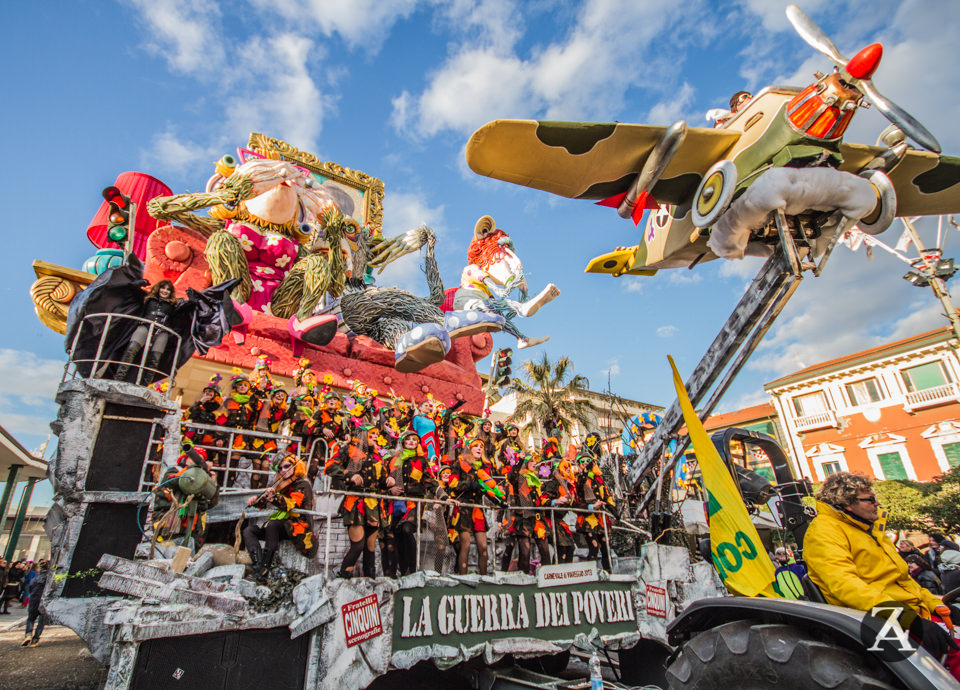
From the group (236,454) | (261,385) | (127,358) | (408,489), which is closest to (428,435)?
(408,489)

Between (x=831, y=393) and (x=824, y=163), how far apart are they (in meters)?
26.3

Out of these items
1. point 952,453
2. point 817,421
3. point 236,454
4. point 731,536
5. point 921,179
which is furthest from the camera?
point 817,421

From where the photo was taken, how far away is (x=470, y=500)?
6.65m

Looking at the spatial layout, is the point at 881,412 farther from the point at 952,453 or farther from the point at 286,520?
the point at 286,520

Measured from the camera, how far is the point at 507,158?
5.23m

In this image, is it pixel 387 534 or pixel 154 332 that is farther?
pixel 387 534

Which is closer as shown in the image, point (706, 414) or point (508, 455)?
point (706, 414)

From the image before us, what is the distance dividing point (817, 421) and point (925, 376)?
4933 millimetres

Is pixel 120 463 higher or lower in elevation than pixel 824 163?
lower

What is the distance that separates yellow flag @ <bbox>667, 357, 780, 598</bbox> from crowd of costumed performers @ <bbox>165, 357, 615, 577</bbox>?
10.3 feet

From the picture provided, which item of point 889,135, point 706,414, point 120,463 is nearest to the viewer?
point 120,463

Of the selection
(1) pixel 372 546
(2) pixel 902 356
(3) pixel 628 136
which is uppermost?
(2) pixel 902 356

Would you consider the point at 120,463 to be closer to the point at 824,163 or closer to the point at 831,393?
the point at 824,163

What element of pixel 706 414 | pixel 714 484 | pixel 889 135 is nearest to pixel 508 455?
pixel 706 414
